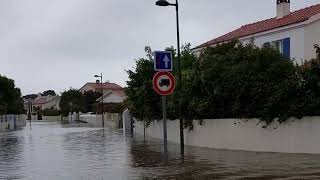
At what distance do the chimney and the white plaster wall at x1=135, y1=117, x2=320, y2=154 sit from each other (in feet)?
52.9

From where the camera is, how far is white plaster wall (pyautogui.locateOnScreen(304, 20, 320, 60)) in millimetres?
35250

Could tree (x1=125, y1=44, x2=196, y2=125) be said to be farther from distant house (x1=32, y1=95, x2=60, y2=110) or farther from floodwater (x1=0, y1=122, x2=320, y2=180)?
distant house (x1=32, y1=95, x2=60, y2=110)

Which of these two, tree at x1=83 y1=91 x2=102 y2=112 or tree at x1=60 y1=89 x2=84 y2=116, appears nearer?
tree at x1=60 y1=89 x2=84 y2=116

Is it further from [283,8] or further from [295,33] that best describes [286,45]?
[283,8]

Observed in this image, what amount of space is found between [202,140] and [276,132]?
5.93 meters

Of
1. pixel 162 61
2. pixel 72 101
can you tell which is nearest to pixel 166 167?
pixel 162 61

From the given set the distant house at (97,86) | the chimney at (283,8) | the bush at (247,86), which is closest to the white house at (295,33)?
the chimney at (283,8)

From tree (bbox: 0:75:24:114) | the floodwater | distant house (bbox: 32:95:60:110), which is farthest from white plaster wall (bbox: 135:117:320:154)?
distant house (bbox: 32:95:60:110)

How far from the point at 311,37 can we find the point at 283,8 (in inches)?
216

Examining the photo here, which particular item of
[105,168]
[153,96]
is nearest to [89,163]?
[105,168]

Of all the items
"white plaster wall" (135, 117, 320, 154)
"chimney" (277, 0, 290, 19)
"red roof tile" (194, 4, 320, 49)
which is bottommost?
"white plaster wall" (135, 117, 320, 154)

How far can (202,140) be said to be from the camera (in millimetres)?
26578

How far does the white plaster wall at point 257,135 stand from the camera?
778 inches

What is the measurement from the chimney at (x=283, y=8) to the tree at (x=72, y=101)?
8654 cm
